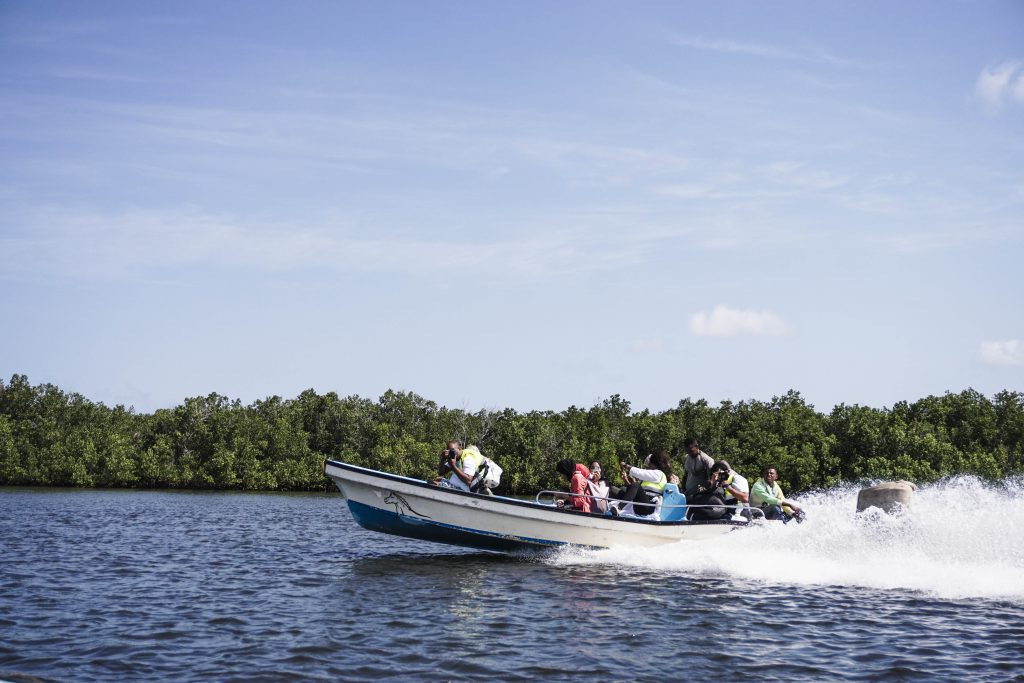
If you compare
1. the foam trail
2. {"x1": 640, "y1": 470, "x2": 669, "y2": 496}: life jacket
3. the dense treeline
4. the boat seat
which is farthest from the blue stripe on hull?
the dense treeline

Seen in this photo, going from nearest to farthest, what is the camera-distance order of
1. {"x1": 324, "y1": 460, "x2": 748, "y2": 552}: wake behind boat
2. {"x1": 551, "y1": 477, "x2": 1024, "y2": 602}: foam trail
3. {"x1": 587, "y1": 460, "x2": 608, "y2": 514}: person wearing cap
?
{"x1": 551, "y1": 477, "x2": 1024, "y2": 602}: foam trail < {"x1": 324, "y1": 460, "x2": 748, "y2": 552}: wake behind boat < {"x1": 587, "y1": 460, "x2": 608, "y2": 514}: person wearing cap

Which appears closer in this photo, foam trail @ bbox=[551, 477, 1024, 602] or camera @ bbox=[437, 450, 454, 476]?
foam trail @ bbox=[551, 477, 1024, 602]

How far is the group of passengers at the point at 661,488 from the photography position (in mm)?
20859

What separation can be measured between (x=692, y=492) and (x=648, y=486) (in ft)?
3.23

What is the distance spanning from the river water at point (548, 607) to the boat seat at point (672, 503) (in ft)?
2.60

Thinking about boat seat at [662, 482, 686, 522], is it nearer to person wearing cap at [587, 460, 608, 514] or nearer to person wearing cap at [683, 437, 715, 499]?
person wearing cap at [683, 437, 715, 499]

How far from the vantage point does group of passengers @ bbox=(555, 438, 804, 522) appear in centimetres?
2083

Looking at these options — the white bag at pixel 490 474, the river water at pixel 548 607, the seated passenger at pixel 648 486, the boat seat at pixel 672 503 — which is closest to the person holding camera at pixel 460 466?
the white bag at pixel 490 474

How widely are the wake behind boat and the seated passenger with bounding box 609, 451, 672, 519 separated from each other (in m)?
0.65

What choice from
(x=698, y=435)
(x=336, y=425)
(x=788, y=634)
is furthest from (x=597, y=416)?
(x=788, y=634)

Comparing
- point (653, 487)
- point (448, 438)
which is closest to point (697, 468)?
point (653, 487)

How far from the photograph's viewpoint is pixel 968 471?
5991 cm

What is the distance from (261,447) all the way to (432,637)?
223ft

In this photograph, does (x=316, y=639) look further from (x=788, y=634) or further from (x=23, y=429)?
(x=23, y=429)
